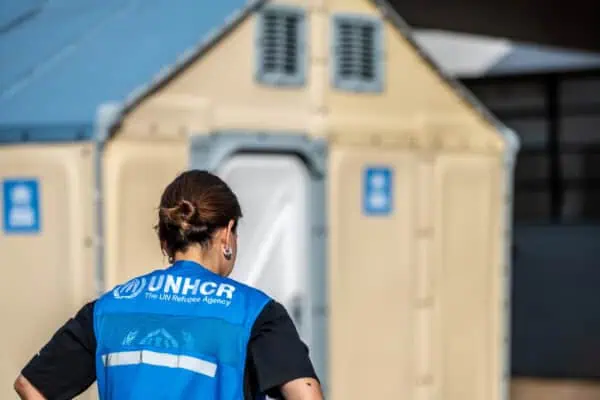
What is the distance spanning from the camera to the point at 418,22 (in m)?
7.71

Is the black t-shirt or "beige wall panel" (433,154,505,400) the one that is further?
"beige wall panel" (433,154,505,400)

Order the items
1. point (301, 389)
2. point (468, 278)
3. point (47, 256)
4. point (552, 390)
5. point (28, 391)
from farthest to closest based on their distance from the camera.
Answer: point (552, 390) → point (468, 278) → point (47, 256) → point (28, 391) → point (301, 389)

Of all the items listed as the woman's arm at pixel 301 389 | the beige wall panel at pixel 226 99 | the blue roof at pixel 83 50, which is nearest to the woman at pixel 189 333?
the woman's arm at pixel 301 389

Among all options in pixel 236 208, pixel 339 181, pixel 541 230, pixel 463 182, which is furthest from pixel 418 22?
pixel 236 208

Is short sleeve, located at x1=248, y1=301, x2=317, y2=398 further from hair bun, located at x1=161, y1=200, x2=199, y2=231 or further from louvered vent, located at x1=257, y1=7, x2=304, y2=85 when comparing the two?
louvered vent, located at x1=257, y1=7, x2=304, y2=85

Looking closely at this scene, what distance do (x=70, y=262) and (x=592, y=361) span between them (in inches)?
235

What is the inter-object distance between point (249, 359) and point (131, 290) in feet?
1.11

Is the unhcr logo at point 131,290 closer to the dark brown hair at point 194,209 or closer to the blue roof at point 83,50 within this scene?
the dark brown hair at point 194,209

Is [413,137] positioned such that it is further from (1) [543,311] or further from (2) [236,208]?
(1) [543,311]

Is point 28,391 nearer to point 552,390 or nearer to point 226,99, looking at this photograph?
point 226,99

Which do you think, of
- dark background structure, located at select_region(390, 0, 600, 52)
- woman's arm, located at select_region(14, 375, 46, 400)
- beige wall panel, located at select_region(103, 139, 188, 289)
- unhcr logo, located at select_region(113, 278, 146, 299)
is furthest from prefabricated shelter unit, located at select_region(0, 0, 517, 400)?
unhcr logo, located at select_region(113, 278, 146, 299)

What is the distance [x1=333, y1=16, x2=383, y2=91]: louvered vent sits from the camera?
5.59m

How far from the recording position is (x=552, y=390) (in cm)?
871

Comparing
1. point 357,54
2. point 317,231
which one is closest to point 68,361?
point 317,231
